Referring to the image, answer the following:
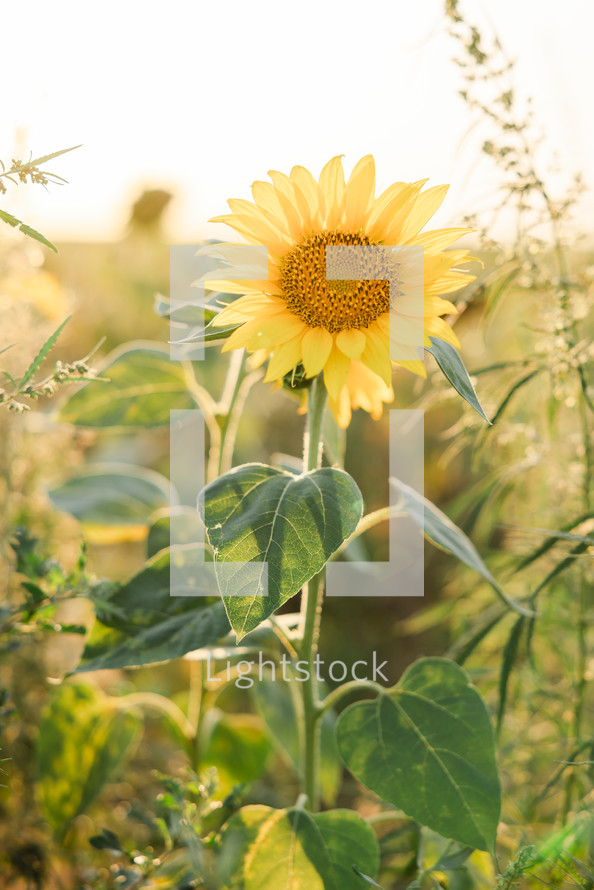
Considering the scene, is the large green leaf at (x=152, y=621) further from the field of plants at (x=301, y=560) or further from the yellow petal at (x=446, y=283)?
the yellow petal at (x=446, y=283)

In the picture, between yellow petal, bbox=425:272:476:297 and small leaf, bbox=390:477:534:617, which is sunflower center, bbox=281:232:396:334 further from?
small leaf, bbox=390:477:534:617

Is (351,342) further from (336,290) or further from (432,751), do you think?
(432,751)

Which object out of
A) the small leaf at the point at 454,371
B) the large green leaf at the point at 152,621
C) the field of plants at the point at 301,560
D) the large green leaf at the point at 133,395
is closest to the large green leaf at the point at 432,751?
the field of plants at the point at 301,560

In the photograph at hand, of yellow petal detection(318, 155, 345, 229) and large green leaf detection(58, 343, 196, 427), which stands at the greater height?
yellow petal detection(318, 155, 345, 229)

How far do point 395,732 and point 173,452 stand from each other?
38 cm

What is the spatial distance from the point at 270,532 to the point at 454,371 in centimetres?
15

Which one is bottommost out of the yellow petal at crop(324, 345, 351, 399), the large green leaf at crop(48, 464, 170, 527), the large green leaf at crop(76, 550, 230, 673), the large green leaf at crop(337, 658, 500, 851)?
the large green leaf at crop(337, 658, 500, 851)

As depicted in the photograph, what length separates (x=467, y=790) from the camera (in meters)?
0.47

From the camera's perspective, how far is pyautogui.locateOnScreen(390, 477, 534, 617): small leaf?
50 cm

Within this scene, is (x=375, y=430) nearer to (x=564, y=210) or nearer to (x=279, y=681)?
(x=279, y=681)

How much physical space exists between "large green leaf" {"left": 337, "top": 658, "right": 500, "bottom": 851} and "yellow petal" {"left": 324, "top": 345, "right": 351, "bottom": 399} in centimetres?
25

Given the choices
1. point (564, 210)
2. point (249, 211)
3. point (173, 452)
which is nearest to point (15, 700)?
point (173, 452)

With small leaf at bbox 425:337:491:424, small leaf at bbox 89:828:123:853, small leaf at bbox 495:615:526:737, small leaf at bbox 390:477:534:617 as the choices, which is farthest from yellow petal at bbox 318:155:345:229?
small leaf at bbox 89:828:123:853

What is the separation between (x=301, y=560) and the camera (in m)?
0.40
